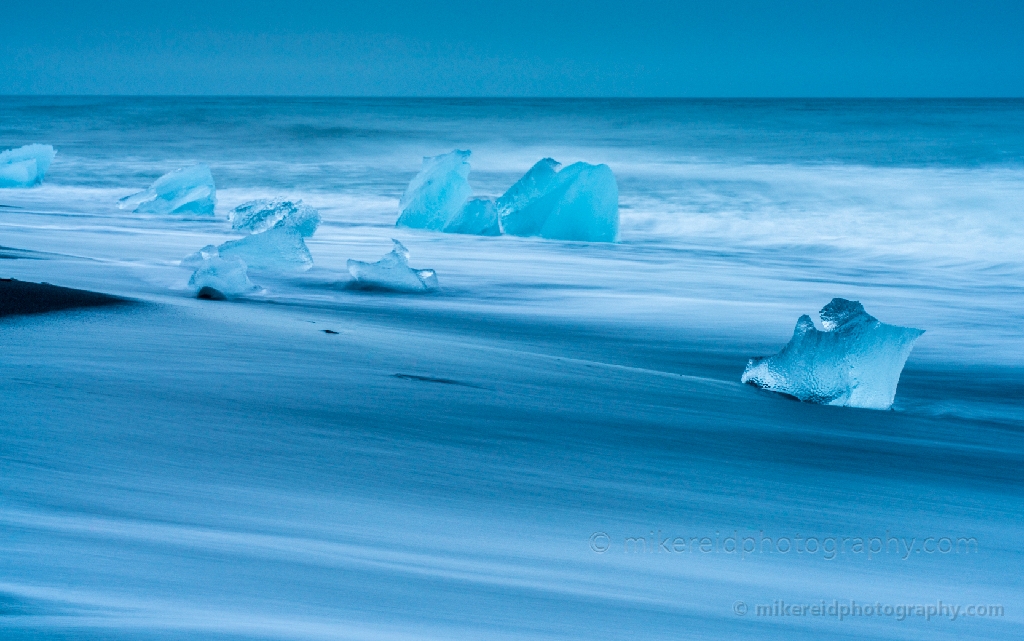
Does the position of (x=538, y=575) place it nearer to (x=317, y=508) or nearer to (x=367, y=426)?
(x=317, y=508)

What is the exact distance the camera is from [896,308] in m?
4.48

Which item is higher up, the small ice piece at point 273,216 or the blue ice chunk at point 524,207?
the blue ice chunk at point 524,207

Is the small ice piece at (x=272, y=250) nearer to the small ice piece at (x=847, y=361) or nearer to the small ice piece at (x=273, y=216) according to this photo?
the small ice piece at (x=273, y=216)

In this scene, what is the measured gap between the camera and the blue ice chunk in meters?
6.75

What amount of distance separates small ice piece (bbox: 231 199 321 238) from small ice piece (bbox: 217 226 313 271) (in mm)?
1954

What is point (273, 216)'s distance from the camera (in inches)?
267

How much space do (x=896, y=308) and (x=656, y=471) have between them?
307 cm

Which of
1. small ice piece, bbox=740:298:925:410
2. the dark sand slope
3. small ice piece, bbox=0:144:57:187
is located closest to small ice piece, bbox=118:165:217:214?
small ice piece, bbox=0:144:57:187

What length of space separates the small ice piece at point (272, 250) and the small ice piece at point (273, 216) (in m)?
1.95

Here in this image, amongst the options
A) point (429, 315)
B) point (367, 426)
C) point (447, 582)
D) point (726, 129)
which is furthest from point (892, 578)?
point (726, 129)

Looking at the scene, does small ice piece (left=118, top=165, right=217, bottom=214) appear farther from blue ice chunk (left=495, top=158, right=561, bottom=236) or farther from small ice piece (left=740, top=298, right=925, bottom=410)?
small ice piece (left=740, top=298, right=925, bottom=410)

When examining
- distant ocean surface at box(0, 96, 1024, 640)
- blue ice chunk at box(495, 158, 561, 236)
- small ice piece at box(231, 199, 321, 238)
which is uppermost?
blue ice chunk at box(495, 158, 561, 236)

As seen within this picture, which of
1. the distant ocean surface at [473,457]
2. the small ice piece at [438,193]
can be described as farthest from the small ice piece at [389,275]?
the small ice piece at [438,193]

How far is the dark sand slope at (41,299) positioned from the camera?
2691 mm
